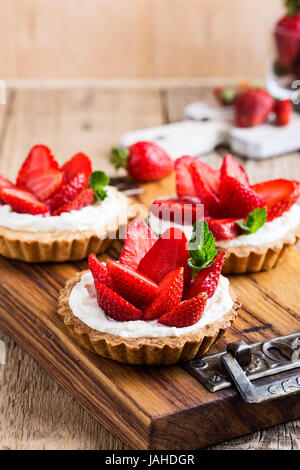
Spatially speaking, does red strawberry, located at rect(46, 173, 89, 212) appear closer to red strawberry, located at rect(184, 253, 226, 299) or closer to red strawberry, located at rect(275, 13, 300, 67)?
red strawberry, located at rect(184, 253, 226, 299)

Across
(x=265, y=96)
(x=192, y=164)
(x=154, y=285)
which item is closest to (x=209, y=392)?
(x=154, y=285)

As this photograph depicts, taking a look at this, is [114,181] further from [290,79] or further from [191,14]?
[191,14]

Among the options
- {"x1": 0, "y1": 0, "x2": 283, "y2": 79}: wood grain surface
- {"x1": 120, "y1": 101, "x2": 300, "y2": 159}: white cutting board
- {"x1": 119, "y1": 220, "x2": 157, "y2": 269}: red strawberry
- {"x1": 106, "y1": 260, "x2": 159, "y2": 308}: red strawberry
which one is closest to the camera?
{"x1": 106, "y1": 260, "x2": 159, "y2": 308}: red strawberry

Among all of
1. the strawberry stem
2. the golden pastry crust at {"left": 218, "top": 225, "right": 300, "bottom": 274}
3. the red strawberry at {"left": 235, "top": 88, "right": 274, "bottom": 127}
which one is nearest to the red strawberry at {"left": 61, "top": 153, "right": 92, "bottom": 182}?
the strawberry stem

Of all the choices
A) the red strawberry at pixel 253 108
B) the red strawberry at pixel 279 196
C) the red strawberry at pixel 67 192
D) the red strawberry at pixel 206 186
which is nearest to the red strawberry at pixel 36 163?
the red strawberry at pixel 67 192

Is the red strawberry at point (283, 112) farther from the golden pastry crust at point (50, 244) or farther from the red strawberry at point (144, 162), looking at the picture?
the golden pastry crust at point (50, 244)

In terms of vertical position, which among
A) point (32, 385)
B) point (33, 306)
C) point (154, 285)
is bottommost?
point (32, 385)
